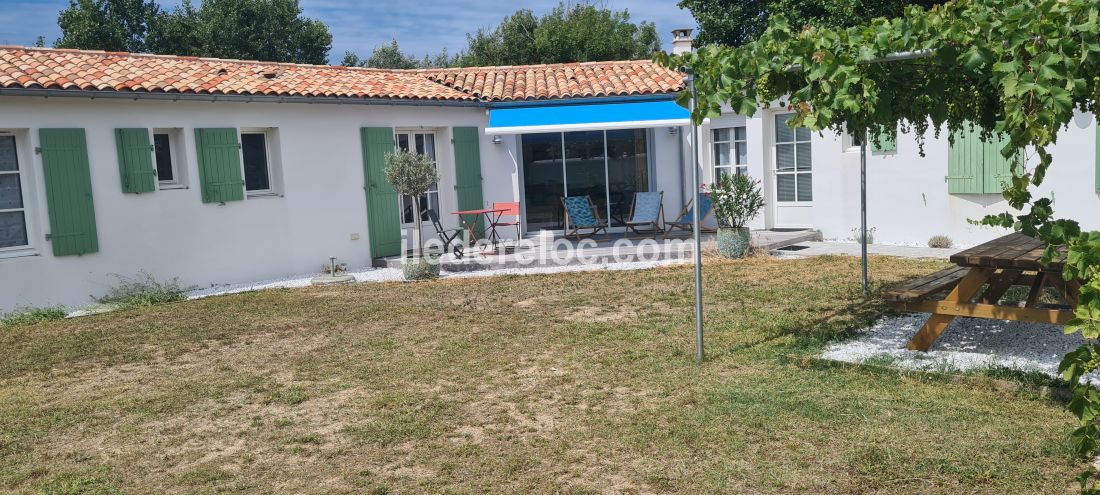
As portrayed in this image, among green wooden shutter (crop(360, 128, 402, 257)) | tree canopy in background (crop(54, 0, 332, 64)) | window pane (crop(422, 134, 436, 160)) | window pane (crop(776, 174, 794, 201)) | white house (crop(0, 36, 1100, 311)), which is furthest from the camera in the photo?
tree canopy in background (crop(54, 0, 332, 64))

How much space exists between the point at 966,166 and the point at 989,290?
7.21 meters

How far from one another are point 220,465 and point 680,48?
14.7 meters

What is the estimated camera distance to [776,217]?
17.3 meters

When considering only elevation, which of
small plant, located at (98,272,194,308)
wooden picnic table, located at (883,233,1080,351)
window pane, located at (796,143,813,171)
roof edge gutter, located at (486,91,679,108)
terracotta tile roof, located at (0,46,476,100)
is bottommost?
small plant, located at (98,272,194,308)

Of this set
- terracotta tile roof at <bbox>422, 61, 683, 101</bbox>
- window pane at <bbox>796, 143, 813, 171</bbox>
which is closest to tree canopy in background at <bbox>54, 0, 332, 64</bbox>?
terracotta tile roof at <bbox>422, 61, 683, 101</bbox>

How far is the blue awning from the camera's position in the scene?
52.3 feet

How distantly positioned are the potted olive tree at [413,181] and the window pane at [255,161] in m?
2.16

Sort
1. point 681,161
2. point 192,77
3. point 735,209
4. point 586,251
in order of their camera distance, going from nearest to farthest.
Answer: point 192,77, point 735,209, point 586,251, point 681,161

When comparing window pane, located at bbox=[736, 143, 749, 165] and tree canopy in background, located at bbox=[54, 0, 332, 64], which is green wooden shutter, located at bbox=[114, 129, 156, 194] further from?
tree canopy in background, located at bbox=[54, 0, 332, 64]

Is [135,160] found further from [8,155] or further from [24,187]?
[8,155]

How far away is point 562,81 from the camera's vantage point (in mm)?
17766

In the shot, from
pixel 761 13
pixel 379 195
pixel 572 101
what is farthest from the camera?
pixel 761 13

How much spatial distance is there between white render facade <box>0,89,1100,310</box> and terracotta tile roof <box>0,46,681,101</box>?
0.35 m

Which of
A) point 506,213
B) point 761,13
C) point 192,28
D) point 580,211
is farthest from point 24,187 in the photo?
point 192,28
